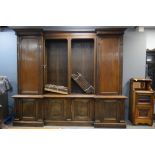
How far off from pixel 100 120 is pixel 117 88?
82cm

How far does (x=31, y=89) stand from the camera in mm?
4523

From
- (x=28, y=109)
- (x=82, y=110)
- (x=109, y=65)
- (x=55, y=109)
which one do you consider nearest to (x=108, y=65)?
(x=109, y=65)

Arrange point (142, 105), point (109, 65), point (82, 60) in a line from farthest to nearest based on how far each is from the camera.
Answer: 1. point (82, 60)
2. point (142, 105)
3. point (109, 65)

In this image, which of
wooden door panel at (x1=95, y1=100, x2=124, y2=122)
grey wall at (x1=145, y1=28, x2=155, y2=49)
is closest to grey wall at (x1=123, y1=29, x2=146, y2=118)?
grey wall at (x1=145, y1=28, x2=155, y2=49)

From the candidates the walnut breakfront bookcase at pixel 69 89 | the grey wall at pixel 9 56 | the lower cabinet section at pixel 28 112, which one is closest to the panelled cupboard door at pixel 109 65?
the walnut breakfront bookcase at pixel 69 89

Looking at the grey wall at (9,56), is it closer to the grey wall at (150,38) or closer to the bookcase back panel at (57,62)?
the bookcase back panel at (57,62)

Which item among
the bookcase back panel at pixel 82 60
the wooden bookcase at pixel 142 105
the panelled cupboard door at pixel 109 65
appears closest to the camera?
the panelled cupboard door at pixel 109 65

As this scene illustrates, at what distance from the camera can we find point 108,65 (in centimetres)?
440

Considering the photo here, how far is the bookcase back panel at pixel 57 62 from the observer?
16.3 feet

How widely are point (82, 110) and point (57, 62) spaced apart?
4.54 ft

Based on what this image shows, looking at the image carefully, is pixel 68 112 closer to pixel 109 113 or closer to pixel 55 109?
pixel 55 109

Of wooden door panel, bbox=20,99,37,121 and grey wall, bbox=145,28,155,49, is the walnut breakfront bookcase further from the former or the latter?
grey wall, bbox=145,28,155,49

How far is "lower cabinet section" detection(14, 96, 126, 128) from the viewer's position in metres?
4.43
